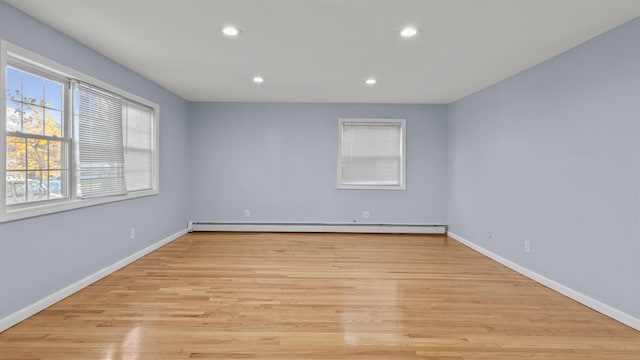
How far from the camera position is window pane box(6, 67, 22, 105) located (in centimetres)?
251

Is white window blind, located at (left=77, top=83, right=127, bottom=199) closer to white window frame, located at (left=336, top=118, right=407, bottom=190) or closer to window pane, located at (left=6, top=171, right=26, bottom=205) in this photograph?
window pane, located at (left=6, top=171, right=26, bottom=205)

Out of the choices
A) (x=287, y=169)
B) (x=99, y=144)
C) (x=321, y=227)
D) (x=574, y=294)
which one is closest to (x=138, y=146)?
(x=99, y=144)

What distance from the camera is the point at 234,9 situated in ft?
8.00

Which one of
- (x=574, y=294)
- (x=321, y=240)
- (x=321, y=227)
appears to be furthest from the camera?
(x=321, y=227)

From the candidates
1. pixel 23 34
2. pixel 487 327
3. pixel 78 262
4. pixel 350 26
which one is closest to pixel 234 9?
pixel 350 26

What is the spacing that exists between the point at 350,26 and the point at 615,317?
323 cm

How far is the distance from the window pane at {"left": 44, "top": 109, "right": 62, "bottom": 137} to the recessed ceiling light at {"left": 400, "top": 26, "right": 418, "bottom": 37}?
322 cm

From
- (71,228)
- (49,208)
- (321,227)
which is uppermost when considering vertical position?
(49,208)

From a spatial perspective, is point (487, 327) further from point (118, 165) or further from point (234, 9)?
point (118, 165)

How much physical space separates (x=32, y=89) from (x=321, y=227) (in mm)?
4352

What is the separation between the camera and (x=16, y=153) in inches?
100

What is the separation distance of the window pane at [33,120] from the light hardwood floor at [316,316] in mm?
1506

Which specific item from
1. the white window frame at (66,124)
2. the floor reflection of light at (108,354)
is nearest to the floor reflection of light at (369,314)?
the floor reflection of light at (108,354)

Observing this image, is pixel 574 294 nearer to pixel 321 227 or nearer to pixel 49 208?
pixel 321 227
